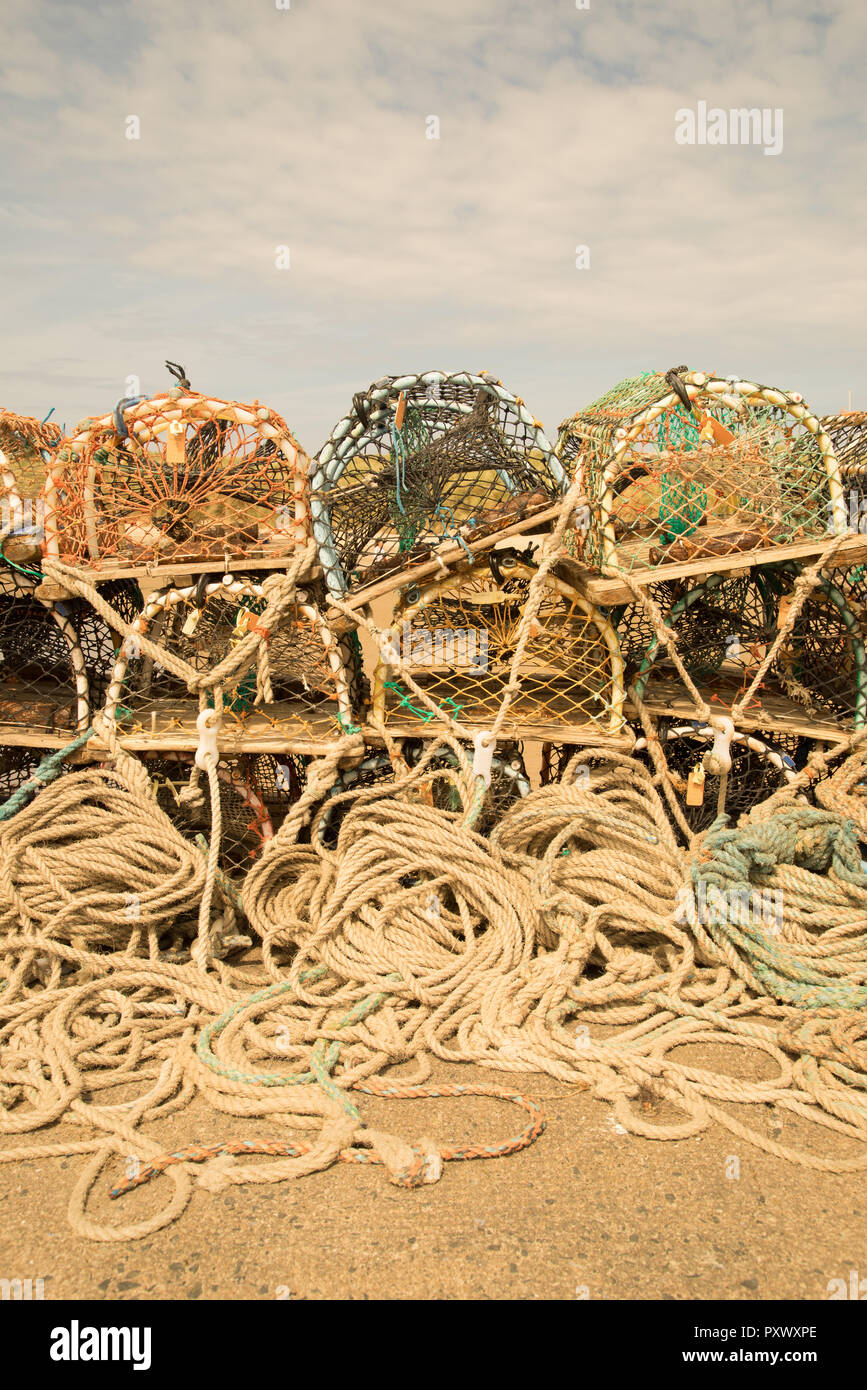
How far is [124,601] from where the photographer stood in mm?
3506

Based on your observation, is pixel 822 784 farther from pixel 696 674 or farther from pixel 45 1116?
pixel 45 1116

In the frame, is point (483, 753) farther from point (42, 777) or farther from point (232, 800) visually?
point (42, 777)

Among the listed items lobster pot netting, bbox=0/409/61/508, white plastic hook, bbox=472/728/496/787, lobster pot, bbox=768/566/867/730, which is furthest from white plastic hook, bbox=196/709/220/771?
lobster pot, bbox=768/566/867/730

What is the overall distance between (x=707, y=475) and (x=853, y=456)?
68 centimetres

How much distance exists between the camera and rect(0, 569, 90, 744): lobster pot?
3.12 meters

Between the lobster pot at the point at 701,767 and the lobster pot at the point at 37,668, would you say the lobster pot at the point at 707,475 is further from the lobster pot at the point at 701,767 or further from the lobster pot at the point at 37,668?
the lobster pot at the point at 37,668

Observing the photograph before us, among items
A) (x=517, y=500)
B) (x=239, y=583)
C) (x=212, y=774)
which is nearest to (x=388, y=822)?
(x=212, y=774)

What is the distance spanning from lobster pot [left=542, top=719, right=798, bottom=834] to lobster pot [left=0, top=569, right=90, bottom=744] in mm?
1819

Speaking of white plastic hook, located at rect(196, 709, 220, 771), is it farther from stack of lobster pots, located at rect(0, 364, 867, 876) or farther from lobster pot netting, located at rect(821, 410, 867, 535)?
lobster pot netting, located at rect(821, 410, 867, 535)

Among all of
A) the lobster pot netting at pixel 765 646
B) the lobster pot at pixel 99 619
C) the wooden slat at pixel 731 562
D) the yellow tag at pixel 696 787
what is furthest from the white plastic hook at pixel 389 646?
the yellow tag at pixel 696 787

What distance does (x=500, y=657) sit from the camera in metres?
3.36

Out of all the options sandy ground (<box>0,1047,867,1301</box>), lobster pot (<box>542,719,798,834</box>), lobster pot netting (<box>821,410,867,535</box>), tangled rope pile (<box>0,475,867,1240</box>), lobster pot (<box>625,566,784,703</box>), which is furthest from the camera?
lobster pot (<box>625,566,784,703</box>)

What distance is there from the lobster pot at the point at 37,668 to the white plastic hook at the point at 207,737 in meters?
0.59

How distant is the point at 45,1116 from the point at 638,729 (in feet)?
7.50
